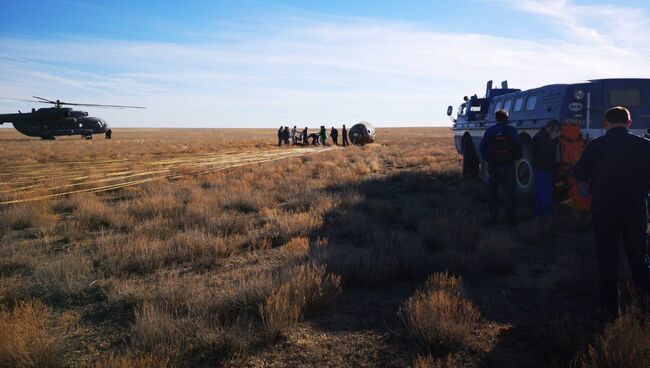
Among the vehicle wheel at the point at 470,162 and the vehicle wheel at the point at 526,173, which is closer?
the vehicle wheel at the point at 526,173

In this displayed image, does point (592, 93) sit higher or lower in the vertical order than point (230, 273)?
higher

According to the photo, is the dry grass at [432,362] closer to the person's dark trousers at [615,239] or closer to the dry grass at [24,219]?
the person's dark trousers at [615,239]

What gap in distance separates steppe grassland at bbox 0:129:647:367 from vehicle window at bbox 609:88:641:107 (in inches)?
134

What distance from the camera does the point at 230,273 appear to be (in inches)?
229

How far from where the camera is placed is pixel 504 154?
27.4 ft

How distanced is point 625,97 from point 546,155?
2.65 metres

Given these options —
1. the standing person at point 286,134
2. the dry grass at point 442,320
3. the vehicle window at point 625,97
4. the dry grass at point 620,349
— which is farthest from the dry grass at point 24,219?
the standing person at point 286,134

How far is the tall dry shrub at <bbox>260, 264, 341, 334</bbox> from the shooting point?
4.08m

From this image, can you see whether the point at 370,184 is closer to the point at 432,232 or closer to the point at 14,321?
the point at 432,232

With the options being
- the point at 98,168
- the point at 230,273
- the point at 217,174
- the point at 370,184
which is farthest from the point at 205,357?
the point at 98,168

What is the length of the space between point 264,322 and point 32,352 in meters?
1.84

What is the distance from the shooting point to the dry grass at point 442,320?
3.73 meters

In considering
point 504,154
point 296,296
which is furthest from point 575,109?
point 296,296

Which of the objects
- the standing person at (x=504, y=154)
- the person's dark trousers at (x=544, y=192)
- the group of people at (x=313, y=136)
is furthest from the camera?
the group of people at (x=313, y=136)
